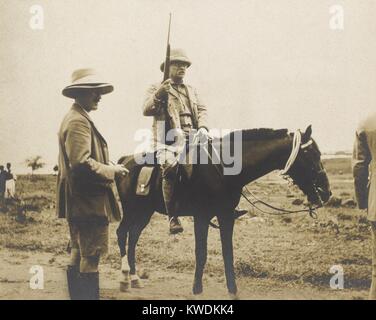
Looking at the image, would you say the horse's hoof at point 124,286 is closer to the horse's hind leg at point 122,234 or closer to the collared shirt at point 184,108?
the horse's hind leg at point 122,234

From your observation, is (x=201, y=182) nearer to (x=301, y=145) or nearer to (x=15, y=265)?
(x=301, y=145)

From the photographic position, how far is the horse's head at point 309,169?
6.85m

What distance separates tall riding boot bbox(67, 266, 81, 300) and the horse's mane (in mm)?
Result: 2341

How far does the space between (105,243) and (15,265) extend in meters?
2.30

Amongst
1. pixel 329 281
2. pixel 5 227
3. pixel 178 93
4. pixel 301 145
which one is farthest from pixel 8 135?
pixel 329 281

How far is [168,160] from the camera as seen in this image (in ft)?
23.2

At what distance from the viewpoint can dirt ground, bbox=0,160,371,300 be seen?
292 inches

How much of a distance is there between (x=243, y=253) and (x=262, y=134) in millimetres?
1594

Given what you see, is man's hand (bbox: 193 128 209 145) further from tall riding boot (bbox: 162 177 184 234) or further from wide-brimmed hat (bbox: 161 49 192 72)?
wide-brimmed hat (bbox: 161 49 192 72)

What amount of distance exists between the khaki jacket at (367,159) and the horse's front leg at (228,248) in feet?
4.93

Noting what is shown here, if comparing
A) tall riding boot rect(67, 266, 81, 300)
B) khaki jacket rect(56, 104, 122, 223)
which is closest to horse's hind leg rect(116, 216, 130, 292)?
tall riding boot rect(67, 266, 81, 300)

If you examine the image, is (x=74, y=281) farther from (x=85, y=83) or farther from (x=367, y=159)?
(x=367, y=159)

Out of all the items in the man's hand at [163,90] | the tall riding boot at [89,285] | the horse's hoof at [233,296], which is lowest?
the horse's hoof at [233,296]

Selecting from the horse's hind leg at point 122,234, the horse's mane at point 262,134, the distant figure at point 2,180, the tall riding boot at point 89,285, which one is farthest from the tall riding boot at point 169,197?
the distant figure at point 2,180
